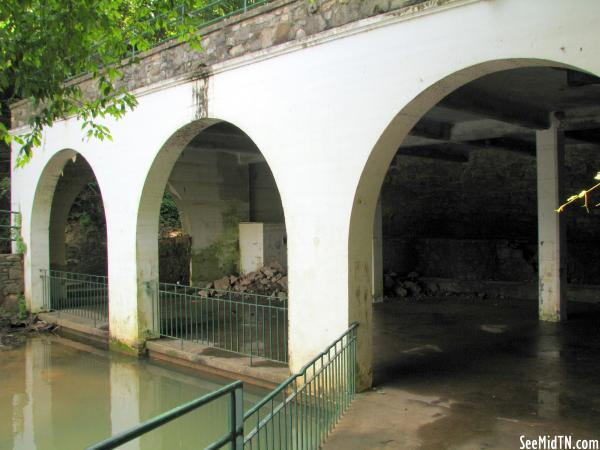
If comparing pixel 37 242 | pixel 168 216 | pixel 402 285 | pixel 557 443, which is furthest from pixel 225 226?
pixel 557 443

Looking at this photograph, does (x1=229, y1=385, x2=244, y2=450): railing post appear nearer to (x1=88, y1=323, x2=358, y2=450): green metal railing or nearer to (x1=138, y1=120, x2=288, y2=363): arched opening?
(x1=88, y1=323, x2=358, y2=450): green metal railing

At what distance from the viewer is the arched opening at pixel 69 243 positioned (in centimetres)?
1094

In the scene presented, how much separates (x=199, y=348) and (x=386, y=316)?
3.81 metres

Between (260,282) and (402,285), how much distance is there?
3420mm

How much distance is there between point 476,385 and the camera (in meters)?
5.75

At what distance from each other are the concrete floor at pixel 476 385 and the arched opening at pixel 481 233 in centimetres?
4

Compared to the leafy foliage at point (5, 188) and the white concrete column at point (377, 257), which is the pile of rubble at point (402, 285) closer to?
the white concrete column at point (377, 257)

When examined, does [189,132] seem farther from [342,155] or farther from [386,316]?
[386,316]

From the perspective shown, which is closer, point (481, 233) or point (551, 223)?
point (551, 223)

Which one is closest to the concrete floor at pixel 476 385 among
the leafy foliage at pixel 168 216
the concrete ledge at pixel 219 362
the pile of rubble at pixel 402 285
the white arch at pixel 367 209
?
the white arch at pixel 367 209

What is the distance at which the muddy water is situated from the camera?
224 inches

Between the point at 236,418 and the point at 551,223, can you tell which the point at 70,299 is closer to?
the point at 551,223

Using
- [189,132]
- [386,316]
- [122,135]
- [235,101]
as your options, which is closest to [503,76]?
[235,101]

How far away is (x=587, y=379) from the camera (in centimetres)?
598
